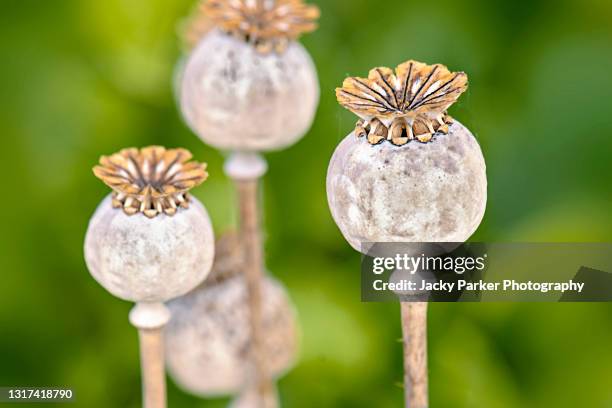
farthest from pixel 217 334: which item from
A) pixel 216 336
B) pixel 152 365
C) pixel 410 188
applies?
pixel 410 188

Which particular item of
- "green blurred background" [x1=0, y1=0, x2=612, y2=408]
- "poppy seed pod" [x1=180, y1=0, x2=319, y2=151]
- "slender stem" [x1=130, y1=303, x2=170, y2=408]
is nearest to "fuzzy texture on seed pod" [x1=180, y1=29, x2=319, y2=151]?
"poppy seed pod" [x1=180, y1=0, x2=319, y2=151]

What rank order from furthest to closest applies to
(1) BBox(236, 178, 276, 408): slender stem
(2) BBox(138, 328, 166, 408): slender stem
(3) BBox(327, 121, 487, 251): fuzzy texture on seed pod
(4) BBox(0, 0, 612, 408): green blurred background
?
(4) BBox(0, 0, 612, 408): green blurred background → (1) BBox(236, 178, 276, 408): slender stem → (2) BBox(138, 328, 166, 408): slender stem → (3) BBox(327, 121, 487, 251): fuzzy texture on seed pod

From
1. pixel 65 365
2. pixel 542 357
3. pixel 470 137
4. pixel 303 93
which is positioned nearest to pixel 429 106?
pixel 470 137

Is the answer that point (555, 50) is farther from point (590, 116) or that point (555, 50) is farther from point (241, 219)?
point (241, 219)

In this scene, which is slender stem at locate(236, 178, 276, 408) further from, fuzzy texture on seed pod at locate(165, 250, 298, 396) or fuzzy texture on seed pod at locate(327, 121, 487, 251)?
fuzzy texture on seed pod at locate(327, 121, 487, 251)

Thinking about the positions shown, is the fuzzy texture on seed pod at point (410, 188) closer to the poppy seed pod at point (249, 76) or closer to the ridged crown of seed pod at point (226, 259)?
the poppy seed pod at point (249, 76)

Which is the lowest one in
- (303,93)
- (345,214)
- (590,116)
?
(345,214)

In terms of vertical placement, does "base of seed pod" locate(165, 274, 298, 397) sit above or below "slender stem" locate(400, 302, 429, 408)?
above
